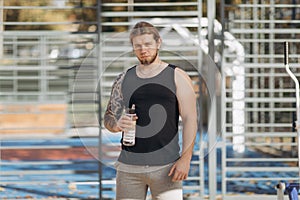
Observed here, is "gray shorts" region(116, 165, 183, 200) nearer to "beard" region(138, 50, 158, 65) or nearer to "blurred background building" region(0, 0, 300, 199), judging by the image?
"blurred background building" region(0, 0, 300, 199)

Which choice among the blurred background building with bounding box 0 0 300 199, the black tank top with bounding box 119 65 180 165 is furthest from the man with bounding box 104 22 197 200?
the blurred background building with bounding box 0 0 300 199

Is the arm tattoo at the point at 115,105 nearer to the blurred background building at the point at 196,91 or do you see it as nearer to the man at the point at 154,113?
the man at the point at 154,113

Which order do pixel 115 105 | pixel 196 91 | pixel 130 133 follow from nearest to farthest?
pixel 130 133 → pixel 115 105 → pixel 196 91

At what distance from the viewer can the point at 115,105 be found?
396cm

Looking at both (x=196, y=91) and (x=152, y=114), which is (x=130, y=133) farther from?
(x=196, y=91)

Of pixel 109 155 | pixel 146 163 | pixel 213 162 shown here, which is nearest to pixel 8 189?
pixel 213 162

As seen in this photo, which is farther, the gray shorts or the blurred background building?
the blurred background building

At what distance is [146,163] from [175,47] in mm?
3614

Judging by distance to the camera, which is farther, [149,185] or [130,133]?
[149,185]

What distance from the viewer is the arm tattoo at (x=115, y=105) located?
393cm

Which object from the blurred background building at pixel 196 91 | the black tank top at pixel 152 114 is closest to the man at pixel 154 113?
the black tank top at pixel 152 114

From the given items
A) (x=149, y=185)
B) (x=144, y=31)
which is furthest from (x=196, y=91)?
(x=144, y=31)

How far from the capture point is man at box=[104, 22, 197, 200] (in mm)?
3871

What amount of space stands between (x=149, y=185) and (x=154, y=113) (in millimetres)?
439
